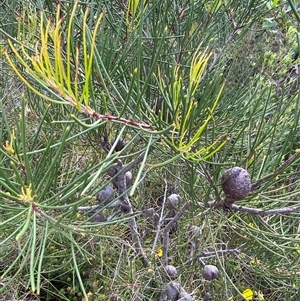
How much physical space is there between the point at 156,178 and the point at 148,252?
239 mm

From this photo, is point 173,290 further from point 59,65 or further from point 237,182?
point 59,65

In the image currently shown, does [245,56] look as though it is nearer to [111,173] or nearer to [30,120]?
[30,120]

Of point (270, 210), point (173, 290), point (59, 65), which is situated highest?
point (59, 65)

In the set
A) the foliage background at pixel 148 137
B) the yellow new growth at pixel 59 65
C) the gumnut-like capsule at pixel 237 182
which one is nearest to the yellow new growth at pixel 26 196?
the foliage background at pixel 148 137

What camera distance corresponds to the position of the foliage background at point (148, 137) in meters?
0.46

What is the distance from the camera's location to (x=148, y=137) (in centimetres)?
71

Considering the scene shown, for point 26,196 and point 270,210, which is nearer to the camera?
point 26,196

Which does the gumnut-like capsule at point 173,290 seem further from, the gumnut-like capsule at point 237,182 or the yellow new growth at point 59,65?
the yellow new growth at point 59,65

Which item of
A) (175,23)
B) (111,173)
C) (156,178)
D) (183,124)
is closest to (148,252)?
(156,178)

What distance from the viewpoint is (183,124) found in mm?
483

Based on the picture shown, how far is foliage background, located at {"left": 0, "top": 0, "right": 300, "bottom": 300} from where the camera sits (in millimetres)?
459

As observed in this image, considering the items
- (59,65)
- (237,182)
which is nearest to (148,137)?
(237,182)

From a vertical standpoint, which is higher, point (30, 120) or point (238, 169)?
point (238, 169)

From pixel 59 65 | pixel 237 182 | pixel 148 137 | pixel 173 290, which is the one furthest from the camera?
pixel 173 290
